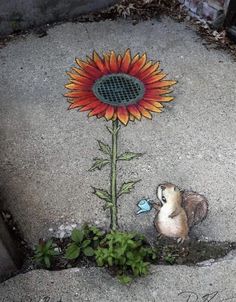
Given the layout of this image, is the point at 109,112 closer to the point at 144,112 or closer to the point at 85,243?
the point at 144,112

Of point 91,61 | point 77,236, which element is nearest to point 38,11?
point 91,61

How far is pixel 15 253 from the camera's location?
2.18 meters

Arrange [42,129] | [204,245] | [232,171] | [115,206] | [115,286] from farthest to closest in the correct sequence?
[42,129], [232,171], [115,206], [204,245], [115,286]

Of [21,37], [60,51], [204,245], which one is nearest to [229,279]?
[204,245]

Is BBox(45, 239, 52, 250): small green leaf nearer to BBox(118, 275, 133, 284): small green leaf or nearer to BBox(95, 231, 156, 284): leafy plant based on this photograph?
BBox(95, 231, 156, 284): leafy plant

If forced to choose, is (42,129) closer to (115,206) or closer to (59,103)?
(59,103)

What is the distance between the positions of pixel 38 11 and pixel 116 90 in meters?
0.99

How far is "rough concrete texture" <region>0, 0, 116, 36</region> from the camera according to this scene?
336cm

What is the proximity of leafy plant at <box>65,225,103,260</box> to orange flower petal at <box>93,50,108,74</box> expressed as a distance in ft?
4.25

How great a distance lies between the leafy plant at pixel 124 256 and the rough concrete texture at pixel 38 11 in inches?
78.3

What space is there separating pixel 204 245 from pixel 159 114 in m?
0.97

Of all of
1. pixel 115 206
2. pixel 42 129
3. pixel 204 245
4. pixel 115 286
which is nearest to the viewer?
pixel 115 286

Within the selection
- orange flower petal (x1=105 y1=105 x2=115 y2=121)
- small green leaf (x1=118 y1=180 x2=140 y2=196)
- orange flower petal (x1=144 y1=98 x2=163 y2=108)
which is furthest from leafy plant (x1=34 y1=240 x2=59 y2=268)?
orange flower petal (x1=144 y1=98 x2=163 y2=108)
